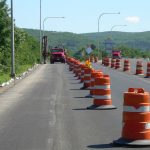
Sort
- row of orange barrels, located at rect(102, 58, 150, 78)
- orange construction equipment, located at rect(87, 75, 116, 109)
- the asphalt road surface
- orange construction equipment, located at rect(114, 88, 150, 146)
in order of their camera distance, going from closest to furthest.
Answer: orange construction equipment, located at rect(114, 88, 150, 146) < the asphalt road surface < orange construction equipment, located at rect(87, 75, 116, 109) < row of orange barrels, located at rect(102, 58, 150, 78)

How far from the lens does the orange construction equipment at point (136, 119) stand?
38.0 ft

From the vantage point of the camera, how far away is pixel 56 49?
83.5 meters

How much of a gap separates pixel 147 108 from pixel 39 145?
84.0 inches

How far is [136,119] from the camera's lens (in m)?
11.6

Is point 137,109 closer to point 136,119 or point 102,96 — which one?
point 136,119

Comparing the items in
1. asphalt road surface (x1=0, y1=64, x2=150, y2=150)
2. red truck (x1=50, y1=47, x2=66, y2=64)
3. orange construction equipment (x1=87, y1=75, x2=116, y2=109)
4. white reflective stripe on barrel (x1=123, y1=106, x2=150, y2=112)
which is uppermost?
white reflective stripe on barrel (x1=123, y1=106, x2=150, y2=112)

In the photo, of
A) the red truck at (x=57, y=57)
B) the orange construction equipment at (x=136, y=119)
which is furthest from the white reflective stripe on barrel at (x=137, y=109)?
the red truck at (x=57, y=57)

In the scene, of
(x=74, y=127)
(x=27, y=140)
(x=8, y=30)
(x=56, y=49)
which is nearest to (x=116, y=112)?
(x=74, y=127)

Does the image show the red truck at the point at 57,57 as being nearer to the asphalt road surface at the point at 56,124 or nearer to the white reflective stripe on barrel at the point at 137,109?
the asphalt road surface at the point at 56,124

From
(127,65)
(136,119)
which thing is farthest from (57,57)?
(136,119)

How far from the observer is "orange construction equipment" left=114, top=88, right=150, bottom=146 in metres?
11.6

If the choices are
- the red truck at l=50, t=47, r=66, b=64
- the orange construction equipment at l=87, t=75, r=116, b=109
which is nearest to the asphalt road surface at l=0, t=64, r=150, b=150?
the orange construction equipment at l=87, t=75, r=116, b=109

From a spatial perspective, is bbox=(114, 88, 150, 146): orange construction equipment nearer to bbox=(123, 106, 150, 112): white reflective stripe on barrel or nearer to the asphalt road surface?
bbox=(123, 106, 150, 112): white reflective stripe on barrel

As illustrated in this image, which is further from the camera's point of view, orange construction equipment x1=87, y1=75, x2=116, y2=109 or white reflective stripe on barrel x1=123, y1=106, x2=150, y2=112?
orange construction equipment x1=87, y1=75, x2=116, y2=109
